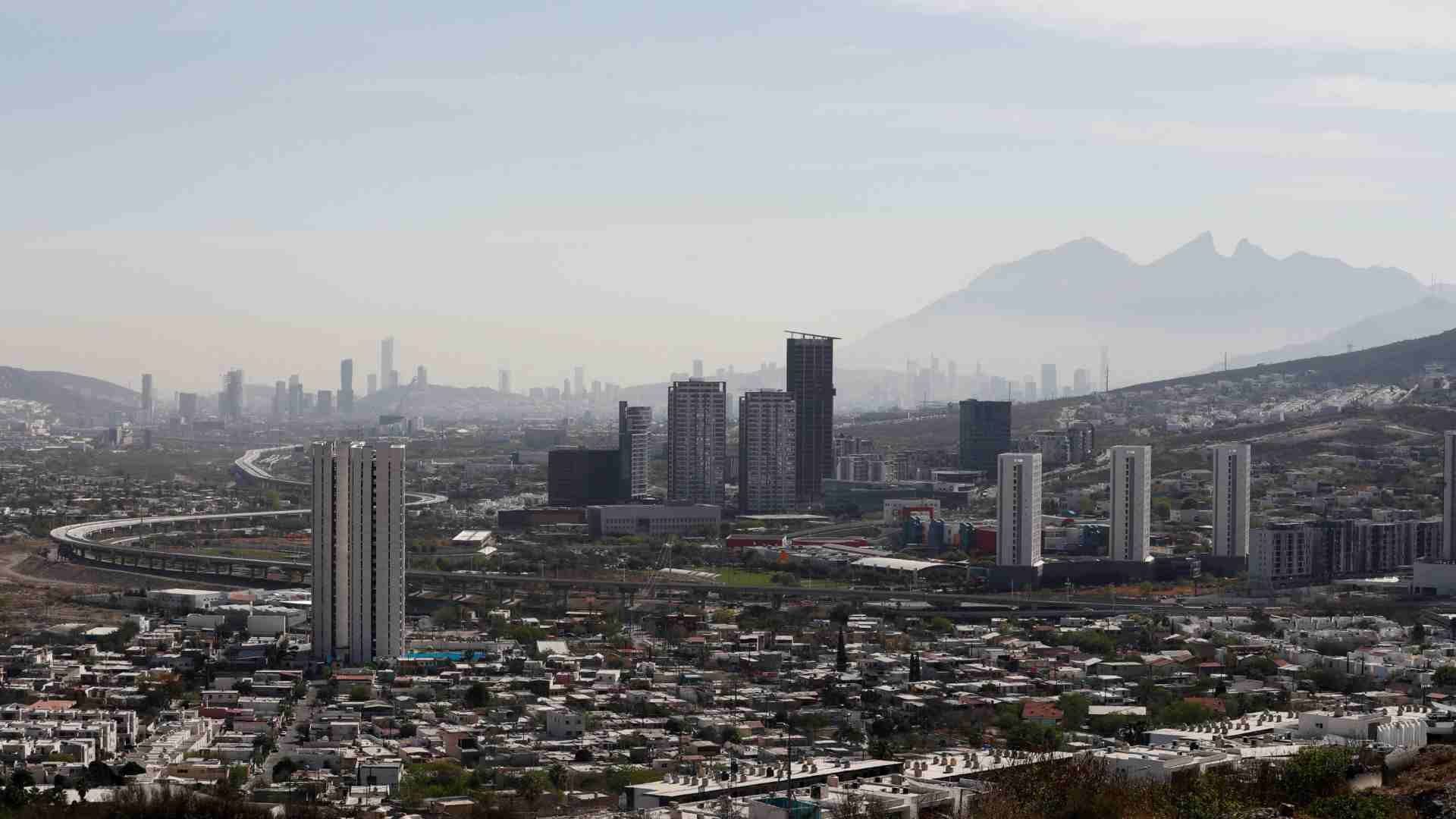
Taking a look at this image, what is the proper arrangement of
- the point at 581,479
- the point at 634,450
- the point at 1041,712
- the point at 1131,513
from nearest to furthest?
the point at 1041,712 < the point at 1131,513 < the point at 581,479 < the point at 634,450

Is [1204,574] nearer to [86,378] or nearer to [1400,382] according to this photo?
[1400,382]

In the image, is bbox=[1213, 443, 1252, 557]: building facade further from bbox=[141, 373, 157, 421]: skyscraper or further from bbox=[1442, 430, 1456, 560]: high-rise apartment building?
bbox=[141, 373, 157, 421]: skyscraper

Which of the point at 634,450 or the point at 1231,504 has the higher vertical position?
the point at 634,450

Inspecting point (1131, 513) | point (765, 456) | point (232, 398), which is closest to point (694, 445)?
point (765, 456)

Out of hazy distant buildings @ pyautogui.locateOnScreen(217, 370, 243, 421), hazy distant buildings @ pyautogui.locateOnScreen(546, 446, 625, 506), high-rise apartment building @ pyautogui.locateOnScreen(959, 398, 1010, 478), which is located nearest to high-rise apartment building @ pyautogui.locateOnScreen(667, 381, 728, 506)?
hazy distant buildings @ pyautogui.locateOnScreen(546, 446, 625, 506)

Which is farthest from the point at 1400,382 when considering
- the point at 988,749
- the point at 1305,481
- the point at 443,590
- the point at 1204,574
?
the point at 988,749

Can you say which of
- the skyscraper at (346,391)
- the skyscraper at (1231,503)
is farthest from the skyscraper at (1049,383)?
the skyscraper at (1231,503)

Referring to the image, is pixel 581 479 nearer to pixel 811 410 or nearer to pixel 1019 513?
pixel 811 410
